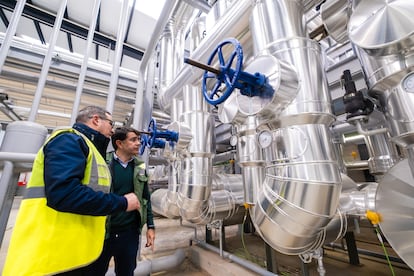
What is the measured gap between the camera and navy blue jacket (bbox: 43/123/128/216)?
57 centimetres

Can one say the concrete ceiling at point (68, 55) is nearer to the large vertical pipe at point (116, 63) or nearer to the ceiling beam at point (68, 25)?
the ceiling beam at point (68, 25)

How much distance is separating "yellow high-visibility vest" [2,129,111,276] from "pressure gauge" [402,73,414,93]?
99 cm

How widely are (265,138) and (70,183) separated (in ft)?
2.16

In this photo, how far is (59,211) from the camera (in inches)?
23.7

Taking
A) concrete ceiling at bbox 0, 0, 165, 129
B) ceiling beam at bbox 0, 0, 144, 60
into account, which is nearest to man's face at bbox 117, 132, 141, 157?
concrete ceiling at bbox 0, 0, 165, 129

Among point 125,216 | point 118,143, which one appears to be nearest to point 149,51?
point 118,143

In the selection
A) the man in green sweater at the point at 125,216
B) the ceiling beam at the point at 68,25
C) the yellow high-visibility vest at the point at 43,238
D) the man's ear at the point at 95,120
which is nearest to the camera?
the yellow high-visibility vest at the point at 43,238

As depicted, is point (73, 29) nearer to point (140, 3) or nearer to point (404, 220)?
point (140, 3)

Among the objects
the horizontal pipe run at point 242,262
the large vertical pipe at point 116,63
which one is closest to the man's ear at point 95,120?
the large vertical pipe at point 116,63

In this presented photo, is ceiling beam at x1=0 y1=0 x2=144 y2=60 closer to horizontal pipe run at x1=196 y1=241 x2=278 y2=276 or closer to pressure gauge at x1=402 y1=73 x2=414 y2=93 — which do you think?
horizontal pipe run at x1=196 y1=241 x2=278 y2=276

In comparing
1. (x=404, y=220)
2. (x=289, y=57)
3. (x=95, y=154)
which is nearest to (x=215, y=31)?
(x=289, y=57)

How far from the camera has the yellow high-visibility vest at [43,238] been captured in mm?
571

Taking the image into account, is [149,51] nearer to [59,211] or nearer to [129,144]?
[129,144]

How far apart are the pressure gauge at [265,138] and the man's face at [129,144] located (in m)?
0.73
